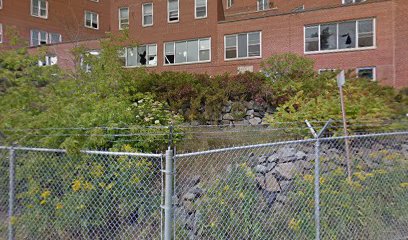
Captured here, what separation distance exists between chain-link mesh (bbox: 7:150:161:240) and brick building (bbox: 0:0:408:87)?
36.1ft

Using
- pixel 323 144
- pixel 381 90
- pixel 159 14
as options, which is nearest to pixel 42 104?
pixel 323 144

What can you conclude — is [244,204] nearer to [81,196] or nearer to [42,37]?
[81,196]

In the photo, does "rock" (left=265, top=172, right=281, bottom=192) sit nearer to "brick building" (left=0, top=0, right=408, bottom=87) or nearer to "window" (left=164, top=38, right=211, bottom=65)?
"brick building" (left=0, top=0, right=408, bottom=87)

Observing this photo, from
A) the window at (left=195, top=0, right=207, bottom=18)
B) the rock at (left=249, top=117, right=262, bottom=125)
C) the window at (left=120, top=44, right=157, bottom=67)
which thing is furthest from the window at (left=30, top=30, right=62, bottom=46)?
the rock at (left=249, top=117, right=262, bottom=125)

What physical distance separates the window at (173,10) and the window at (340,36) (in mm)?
10415

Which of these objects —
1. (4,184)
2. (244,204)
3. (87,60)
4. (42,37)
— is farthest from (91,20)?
(244,204)

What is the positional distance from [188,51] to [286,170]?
21.2 meters

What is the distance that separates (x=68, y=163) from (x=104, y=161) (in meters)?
0.48

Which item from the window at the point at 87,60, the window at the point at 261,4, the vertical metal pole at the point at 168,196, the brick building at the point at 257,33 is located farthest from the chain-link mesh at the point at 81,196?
the window at the point at 261,4

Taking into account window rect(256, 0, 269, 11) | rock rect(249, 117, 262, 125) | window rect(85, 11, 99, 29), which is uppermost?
window rect(85, 11, 99, 29)

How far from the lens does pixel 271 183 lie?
16.0ft

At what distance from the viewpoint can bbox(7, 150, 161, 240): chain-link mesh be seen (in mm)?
4402

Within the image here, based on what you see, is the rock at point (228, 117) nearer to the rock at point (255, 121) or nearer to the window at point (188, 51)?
the rock at point (255, 121)

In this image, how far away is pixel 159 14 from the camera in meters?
26.4
